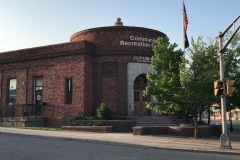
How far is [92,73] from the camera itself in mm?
27344

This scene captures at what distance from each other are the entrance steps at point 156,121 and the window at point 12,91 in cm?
1265

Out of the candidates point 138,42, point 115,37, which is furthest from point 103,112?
point 138,42

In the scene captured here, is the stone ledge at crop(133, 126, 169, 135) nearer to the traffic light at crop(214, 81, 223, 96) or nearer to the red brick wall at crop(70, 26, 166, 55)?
the traffic light at crop(214, 81, 223, 96)

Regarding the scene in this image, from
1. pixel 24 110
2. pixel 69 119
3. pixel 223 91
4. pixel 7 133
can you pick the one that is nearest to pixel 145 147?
pixel 223 91

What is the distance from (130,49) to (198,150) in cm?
1430

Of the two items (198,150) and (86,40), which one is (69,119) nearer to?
(86,40)

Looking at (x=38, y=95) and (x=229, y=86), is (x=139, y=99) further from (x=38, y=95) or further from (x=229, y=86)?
(x=229, y=86)

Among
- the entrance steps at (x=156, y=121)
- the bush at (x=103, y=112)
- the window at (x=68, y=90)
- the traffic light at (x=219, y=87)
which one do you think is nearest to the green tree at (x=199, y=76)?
the traffic light at (x=219, y=87)

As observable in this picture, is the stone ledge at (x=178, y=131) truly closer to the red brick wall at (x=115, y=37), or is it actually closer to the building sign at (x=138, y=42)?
the red brick wall at (x=115, y=37)

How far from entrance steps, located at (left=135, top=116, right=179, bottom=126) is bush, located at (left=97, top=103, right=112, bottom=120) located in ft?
7.44

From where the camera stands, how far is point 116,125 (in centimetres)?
2339

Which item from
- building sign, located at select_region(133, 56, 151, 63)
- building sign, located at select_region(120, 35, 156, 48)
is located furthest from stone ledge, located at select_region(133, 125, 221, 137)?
building sign, located at select_region(120, 35, 156, 48)

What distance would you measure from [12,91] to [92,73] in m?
9.09

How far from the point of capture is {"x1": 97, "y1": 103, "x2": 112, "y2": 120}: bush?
24.8 m
